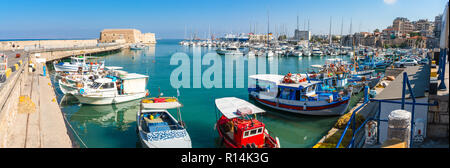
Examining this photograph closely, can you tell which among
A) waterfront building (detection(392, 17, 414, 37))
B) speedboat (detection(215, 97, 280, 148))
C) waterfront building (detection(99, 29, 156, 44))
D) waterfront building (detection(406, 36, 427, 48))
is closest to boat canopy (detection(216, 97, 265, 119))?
speedboat (detection(215, 97, 280, 148))

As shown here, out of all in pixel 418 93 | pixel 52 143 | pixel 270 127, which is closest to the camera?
pixel 418 93

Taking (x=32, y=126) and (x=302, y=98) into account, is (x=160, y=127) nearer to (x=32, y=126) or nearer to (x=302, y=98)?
(x=32, y=126)

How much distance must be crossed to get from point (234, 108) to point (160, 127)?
12.2 ft

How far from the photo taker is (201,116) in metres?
19.3

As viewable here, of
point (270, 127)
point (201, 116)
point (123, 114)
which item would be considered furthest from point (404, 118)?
point (123, 114)

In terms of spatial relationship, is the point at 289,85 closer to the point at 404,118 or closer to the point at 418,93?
the point at 418,93

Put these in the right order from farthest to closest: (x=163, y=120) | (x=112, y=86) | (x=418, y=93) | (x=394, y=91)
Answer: (x=112, y=86) → (x=163, y=120) → (x=394, y=91) → (x=418, y=93)

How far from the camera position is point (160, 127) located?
46.7ft

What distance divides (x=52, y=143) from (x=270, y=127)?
1100 cm

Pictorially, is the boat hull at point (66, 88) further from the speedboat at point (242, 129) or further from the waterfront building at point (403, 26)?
the waterfront building at point (403, 26)

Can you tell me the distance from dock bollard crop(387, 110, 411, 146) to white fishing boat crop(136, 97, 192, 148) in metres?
7.58

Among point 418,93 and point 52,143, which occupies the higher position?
point 418,93

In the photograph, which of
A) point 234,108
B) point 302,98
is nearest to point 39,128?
point 234,108
